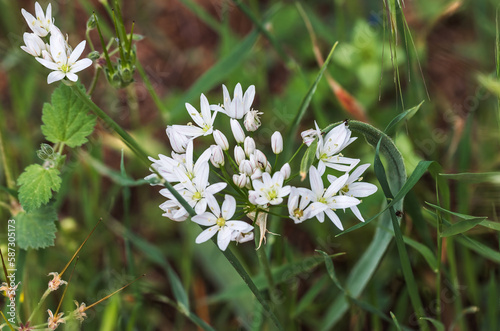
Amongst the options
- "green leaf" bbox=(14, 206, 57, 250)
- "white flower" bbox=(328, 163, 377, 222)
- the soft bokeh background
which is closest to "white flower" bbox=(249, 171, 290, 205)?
"white flower" bbox=(328, 163, 377, 222)

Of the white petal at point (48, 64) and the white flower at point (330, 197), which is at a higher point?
the white petal at point (48, 64)

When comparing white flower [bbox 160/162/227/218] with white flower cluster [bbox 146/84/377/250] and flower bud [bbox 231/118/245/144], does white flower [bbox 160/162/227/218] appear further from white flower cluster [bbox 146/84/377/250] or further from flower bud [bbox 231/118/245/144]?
flower bud [bbox 231/118/245/144]

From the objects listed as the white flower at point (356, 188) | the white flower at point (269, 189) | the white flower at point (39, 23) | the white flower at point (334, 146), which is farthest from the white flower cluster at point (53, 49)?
the white flower at point (356, 188)

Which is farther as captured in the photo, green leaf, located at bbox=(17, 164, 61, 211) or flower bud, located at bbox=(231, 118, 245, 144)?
green leaf, located at bbox=(17, 164, 61, 211)

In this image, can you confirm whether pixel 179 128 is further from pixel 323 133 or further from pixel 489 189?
pixel 489 189

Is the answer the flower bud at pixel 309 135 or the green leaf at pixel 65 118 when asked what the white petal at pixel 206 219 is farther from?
the green leaf at pixel 65 118

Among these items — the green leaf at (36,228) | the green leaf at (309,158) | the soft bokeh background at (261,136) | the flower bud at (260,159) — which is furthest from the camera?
the soft bokeh background at (261,136)

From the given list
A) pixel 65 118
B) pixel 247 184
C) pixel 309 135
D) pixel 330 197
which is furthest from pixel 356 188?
pixel 65 118

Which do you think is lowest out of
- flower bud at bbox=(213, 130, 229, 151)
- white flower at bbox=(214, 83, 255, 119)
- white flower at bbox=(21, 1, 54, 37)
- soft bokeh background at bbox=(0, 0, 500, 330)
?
soft bokeh background at bbox=(0, 0, 500, 330)
